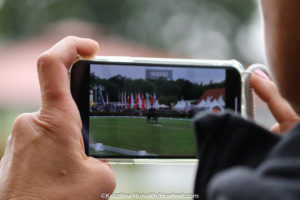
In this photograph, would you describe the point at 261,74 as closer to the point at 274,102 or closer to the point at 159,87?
the point at 274,102

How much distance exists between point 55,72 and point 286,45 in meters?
0.32

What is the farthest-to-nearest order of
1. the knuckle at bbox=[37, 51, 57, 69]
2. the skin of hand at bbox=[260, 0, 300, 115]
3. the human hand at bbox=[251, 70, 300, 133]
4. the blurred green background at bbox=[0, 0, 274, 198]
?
the blurred green background at bbox=[0, 0, 274, 198] < the human hand at bbox=[251, 70, 300, 133] < the knuckle at bbox=[37, 51, 57, 69] < the skin of hand at bbox=[260, 0, 300, 115]

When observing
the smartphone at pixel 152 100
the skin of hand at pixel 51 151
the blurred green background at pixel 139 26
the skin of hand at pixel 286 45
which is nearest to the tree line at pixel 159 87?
the smartphone at pixel 152 100

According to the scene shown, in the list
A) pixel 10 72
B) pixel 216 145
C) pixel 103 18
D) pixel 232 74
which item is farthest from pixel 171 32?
pixel 216 145

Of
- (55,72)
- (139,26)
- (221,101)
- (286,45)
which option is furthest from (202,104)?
(139,26)

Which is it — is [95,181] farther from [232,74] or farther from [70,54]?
[232,74]

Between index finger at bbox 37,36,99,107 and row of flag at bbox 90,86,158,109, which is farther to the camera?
row of flag at bbox 90,86,158,109

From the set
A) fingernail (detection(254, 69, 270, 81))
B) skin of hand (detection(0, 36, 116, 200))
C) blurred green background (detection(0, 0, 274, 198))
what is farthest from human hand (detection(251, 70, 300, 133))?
blurred green background (detection(0, 0, 274, 198))

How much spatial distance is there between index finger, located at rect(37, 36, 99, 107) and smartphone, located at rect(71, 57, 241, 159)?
0.24ft

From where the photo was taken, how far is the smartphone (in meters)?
0.58

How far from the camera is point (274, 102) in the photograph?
1.91 feet

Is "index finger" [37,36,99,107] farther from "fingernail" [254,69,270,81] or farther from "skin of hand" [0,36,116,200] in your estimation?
"fingernail" [254,69,270,81]

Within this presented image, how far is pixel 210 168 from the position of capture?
21 centimetres

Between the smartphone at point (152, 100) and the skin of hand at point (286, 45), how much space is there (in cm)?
34
